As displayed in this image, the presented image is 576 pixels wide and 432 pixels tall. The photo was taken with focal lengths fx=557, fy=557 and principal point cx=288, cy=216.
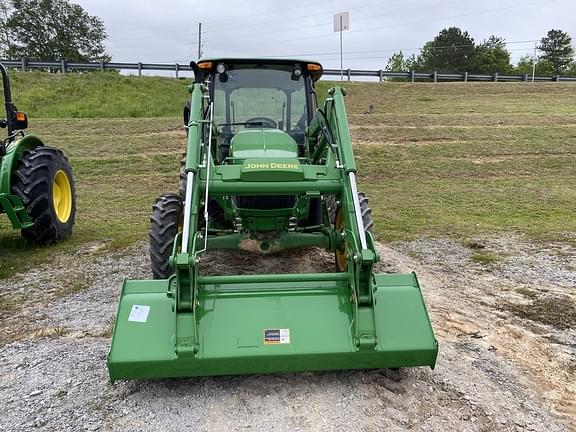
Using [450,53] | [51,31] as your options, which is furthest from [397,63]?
[51,31]

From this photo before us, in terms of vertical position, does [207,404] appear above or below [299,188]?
below

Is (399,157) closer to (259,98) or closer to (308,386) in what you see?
(259,98)

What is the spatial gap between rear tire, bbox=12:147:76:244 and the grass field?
213 mm

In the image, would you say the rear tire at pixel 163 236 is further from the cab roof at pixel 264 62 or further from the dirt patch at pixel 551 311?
the dirt patch at pixel 551 311

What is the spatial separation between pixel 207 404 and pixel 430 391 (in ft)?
4.49

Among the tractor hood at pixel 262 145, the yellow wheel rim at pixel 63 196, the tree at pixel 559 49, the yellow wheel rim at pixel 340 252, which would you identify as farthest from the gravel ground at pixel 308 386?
the tree at pixel 559 49

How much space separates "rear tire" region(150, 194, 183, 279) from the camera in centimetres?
479

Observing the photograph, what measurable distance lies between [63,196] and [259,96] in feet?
11.5

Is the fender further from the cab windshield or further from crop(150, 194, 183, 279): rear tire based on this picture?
the cab windshield

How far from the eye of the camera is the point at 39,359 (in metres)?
3.87

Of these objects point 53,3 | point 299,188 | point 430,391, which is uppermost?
point 53,3

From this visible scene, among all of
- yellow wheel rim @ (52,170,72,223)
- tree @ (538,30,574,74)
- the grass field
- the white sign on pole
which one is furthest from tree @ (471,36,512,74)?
yellow wheel rim @ (52,170,72,223)

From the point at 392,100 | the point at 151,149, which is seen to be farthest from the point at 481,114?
the point at 151,149

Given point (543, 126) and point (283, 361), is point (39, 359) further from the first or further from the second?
point (543, 126)
